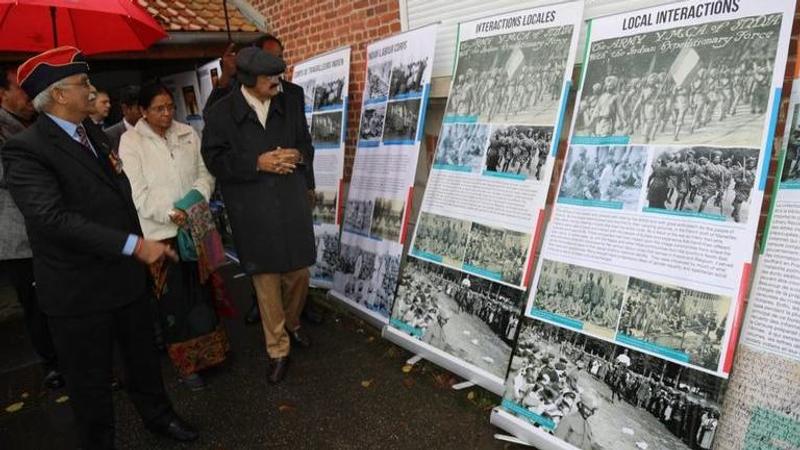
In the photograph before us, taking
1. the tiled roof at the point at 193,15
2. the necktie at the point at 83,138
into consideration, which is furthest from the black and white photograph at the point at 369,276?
the tiled roof at the point at 193,15

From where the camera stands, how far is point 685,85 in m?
2.14

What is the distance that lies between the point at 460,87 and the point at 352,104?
6.77ft

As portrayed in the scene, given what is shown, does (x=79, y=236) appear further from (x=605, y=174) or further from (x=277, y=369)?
(x=605, y=174)

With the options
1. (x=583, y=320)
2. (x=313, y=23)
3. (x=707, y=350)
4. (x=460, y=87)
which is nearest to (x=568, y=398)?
(x=583, y=320)

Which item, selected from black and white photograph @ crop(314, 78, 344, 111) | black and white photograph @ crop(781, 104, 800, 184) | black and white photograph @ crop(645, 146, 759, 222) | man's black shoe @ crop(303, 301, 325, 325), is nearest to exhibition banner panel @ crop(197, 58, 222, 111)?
black and white photograph @ crop(314, 78, 344, 111)

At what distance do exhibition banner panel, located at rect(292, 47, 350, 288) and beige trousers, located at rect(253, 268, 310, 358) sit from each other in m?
0.97

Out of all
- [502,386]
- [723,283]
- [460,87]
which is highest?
[460,87]

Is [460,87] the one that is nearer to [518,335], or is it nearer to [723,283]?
[518,335]

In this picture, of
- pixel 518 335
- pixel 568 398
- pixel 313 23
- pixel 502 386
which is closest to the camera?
pixel 568 398

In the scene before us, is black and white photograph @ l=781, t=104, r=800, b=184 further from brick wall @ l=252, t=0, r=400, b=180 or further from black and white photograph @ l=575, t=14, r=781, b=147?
brick wall @ l=252, t=0, r=400, b=180

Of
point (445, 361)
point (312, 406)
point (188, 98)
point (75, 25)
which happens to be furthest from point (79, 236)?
point (188, 98)

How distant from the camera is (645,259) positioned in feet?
7.07

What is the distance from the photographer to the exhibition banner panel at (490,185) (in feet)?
8.91

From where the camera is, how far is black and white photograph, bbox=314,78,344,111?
452cm
